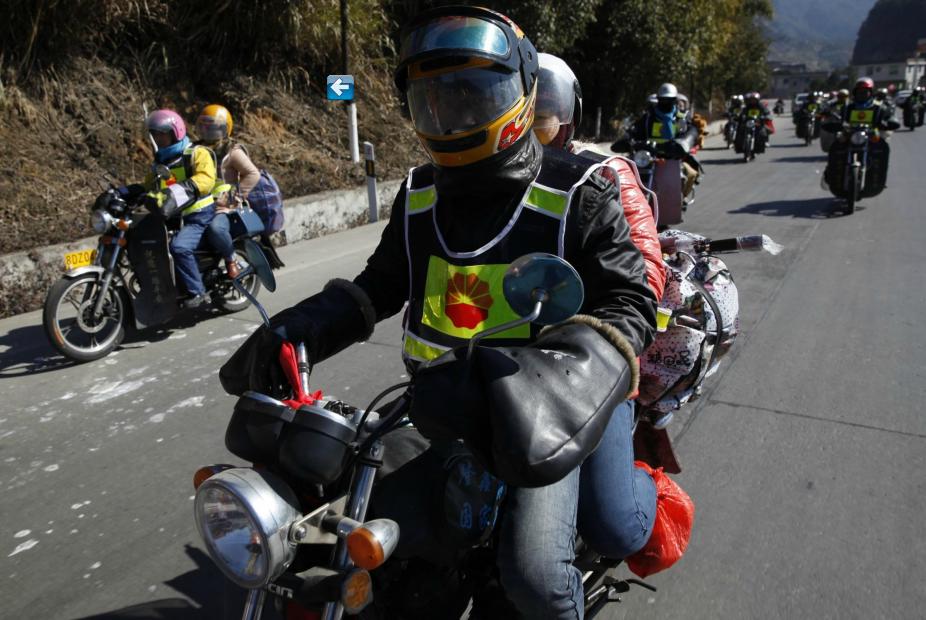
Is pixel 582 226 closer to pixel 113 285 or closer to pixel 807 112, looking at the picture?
pixel 113 285

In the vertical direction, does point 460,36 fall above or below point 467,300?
above

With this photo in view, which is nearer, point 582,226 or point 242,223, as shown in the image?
point 582,226

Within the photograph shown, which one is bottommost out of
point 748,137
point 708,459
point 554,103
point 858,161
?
point 708,459

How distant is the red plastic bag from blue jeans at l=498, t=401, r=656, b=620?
14 cm

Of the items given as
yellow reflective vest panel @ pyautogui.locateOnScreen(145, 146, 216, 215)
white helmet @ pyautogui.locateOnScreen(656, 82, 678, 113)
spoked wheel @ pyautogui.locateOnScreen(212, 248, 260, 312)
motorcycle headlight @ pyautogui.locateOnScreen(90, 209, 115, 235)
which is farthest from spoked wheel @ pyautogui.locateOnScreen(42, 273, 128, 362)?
white helmet @ pyautogui.locateOnScreen(656, 82, 678, 113)

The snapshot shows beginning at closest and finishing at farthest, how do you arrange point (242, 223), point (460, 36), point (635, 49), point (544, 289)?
point (544, 289)
point (460, 36)
point (242, 223)
point (635, 49)

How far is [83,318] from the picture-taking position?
5.45m

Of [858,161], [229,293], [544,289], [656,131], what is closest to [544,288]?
[544,289]

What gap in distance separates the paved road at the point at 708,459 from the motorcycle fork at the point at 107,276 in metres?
0.36

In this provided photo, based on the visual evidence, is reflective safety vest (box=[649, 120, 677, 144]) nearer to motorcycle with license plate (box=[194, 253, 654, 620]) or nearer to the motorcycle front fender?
the motorcycle front fender

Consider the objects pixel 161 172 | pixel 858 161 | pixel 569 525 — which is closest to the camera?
pixel 569 525

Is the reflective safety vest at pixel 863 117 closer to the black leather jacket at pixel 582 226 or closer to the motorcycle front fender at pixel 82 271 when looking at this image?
the motorcycle front fender at pixel 82 271

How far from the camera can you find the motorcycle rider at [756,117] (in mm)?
19328

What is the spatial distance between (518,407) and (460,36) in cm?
89
